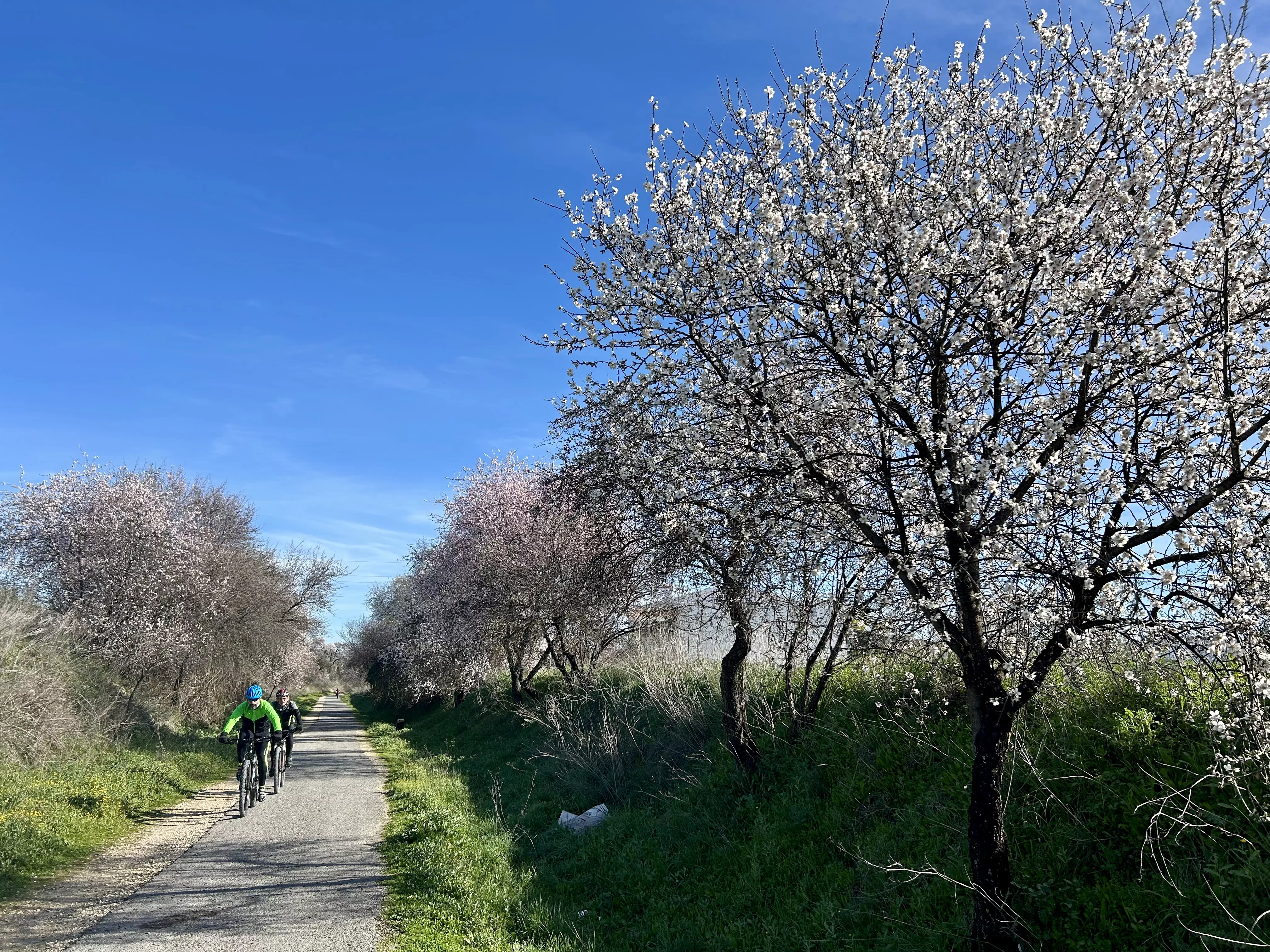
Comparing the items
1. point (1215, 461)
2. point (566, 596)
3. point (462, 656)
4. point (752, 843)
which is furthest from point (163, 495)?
point (1215, 461)

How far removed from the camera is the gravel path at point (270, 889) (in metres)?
6.62

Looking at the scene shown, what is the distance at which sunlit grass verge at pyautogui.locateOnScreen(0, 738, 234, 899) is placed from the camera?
28.7ft

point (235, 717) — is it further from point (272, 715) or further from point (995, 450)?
point (995, 450)

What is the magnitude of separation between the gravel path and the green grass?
505mm

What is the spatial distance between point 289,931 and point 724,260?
23.2 feet

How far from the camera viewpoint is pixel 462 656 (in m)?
24.8

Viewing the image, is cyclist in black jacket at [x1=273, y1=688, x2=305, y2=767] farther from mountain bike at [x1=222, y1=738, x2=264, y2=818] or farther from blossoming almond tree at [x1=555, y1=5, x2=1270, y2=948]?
blossoming almond tree at [x1=555, y1=5, x2=1270, y2=948]

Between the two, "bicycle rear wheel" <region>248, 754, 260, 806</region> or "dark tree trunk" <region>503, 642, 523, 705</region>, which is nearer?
"bicycle rear wheel" <region>248, 754, 260, 806</region>

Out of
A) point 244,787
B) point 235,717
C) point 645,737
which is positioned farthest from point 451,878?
point 235,717

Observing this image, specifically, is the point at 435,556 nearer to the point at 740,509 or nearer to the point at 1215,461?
the point at 740,509

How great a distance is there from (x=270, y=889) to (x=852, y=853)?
20.4 ft

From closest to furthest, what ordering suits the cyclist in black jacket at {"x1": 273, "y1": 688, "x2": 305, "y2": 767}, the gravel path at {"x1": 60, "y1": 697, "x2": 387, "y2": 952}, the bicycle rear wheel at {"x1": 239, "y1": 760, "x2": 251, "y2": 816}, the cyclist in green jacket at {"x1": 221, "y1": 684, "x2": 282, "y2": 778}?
the gravel path at {"x1": 60, "y1": 697, "x2": 387, "y2": 952} < the bicycle rear wheel at {"x1": 239, "y1": 760, "x2": 251, "y2": 816} < the cyclist in green jacket at {"x1": 221, "y1": 684, "x2": 282, "y2": 778} < the cyclist in black jacket at {"x1": 273, "y1": 688, "x2": 305, "y2": 767}

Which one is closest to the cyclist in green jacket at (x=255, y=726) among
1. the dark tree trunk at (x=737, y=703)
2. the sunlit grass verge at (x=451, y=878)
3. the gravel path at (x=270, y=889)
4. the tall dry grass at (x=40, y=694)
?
the gravel path at (x=270, y=889)

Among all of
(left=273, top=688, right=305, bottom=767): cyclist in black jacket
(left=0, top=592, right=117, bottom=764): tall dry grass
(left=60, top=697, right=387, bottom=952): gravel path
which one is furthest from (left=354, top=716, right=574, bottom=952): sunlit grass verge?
(left=0, top=592, right=117, bottom=764): tall dry grass
